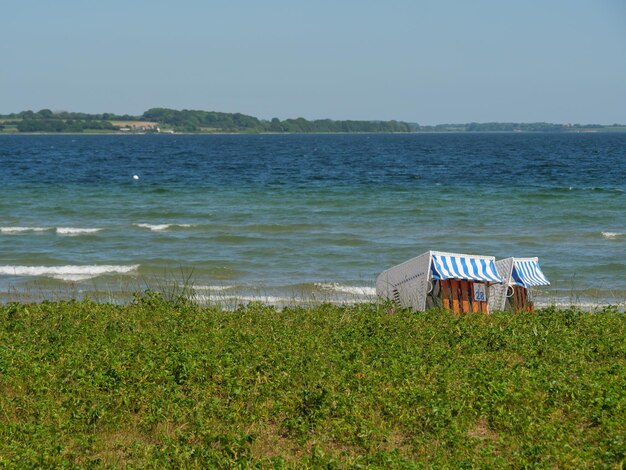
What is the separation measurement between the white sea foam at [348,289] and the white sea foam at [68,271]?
6137 millimetres

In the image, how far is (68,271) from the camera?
83.5 ft

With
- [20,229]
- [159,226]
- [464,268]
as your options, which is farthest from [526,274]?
[20,229]

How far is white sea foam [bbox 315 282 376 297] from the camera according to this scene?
72.4ft

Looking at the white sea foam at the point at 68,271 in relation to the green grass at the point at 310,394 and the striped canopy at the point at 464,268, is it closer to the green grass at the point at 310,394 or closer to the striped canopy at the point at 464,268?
the green grass at the point at 310,394

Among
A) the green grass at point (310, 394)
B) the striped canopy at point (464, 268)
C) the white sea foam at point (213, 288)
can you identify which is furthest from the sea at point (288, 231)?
the green grass at point (310, 394)

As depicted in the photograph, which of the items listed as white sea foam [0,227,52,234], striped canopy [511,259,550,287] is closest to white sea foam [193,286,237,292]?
striped canopy [511,259,550,287]

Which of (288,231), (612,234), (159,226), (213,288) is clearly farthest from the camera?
(159,226)

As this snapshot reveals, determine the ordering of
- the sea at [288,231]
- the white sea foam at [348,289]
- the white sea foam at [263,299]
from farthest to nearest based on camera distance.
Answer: the sea at [288,231] → the white sea foam at [348,289] → the white sea foam at [263,299]

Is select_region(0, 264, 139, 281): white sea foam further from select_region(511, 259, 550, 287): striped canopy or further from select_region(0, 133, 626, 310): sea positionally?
select_region(511, 259, 550, 287): striped canopy

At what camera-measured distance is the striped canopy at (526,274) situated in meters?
17.2

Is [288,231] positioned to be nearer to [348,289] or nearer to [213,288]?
[213,288]

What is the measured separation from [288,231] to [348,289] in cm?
1042

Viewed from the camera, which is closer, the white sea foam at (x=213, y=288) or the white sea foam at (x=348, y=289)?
the white sea foam at (x=348, y=289)

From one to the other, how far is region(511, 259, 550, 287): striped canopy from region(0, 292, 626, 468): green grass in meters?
2.96
